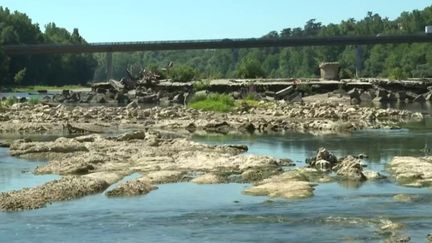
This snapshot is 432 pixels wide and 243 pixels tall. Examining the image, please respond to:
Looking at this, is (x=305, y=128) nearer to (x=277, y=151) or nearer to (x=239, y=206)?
(x=277, y=151)

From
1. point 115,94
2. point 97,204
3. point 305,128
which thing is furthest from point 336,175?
point 115,94

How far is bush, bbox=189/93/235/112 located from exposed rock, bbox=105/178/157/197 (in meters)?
37.4

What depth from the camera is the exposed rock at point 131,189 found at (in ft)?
81.2

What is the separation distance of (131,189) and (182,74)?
78.0m

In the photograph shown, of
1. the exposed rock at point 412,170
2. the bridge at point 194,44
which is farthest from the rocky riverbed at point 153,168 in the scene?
the bridge at point 194,44

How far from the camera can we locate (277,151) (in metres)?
36.7

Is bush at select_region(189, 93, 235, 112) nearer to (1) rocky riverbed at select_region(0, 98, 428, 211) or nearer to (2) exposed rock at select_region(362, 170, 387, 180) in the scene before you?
(1) rocky riverbed at select_region(0, 98, 428, 211)

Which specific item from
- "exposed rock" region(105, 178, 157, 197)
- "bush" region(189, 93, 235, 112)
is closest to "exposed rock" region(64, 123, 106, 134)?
"bush" region(189, 93, 235, 112)

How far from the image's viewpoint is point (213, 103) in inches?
2594

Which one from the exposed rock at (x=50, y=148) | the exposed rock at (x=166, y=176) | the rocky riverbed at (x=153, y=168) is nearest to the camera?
the rocky riverbed at (x=153, y=168)

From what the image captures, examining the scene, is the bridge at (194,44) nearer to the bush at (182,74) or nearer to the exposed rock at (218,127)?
the bush at (182,74)

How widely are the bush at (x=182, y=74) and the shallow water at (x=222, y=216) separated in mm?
74067

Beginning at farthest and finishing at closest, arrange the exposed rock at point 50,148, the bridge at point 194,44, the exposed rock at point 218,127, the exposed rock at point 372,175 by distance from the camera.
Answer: the bridge at point 194,44, the exposed rock at point 218,127, the exposed rock at point 50,148, the exposed rock at point 372,175

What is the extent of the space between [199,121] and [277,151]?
49.8ft
